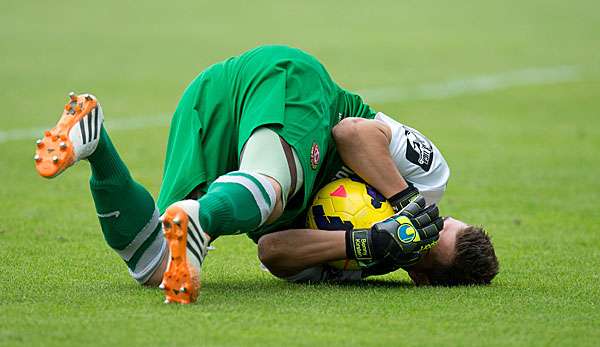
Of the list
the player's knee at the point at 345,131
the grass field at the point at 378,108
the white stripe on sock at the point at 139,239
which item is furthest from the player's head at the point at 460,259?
the white stripe on sock at the point at 139,239

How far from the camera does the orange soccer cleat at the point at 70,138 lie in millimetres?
5273

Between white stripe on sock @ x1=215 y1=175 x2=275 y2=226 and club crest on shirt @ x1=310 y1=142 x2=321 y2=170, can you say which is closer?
white stripe on sock @ x1=215 y1=175 x2=275 y2=226

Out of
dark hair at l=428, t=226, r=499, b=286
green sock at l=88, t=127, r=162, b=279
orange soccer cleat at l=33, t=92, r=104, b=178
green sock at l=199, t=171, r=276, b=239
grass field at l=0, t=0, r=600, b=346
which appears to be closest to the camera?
grass field at l=0, t=0, r=600, b=346

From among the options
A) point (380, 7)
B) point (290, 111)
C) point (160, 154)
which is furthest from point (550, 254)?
point (380, 7)

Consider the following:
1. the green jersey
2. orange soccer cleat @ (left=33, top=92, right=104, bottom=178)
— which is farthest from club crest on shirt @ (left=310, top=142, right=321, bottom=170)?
orange soccer cleat @ (left=33, top=92, right=104, bottom=178)

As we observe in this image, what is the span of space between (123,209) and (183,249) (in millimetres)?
963

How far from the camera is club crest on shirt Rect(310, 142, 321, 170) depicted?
605 centimetres

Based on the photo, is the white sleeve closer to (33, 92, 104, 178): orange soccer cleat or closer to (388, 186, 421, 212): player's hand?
(388, 186, 421, 212): player's hand

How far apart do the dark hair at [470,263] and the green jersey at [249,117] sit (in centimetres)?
84

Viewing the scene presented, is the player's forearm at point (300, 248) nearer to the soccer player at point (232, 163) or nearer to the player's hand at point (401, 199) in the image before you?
the soccer player at point (232, 163)

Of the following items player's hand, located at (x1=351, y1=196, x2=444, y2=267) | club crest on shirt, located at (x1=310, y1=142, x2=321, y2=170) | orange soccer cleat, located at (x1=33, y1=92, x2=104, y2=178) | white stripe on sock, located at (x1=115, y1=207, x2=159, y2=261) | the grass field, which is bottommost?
the grass field

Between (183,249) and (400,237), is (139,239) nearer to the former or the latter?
(183,249)

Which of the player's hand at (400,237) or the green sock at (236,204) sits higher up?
the green sock at (236,204)

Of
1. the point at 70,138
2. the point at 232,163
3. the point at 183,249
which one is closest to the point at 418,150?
the point at 232,163
